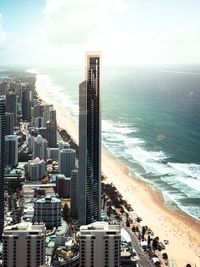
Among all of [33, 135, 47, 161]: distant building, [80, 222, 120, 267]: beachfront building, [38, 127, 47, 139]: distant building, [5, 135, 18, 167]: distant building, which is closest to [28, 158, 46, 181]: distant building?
[5, 135, 18, 167]: distant building

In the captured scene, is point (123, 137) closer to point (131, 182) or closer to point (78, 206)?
point (131, 182)

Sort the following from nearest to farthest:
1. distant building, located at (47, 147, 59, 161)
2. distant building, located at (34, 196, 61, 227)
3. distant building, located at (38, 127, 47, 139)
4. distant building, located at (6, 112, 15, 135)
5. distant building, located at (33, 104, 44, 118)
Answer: distant building, located at (34, 196, 61, 227)
distant building, located at (47, 147, 59, 161)
distant building, located at (6, 112, 15, 135)
distant building, located at (38, 127, 47, 139)
distant building, located at (33, 104, 44, 118)

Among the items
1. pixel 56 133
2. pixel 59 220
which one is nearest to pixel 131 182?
pixel 59 220

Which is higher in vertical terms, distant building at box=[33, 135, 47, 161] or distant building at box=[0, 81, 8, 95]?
distant building at box=[0, 81, 8, 95]

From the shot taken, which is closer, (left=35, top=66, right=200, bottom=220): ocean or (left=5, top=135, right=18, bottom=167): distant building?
(left=35, top=66, right=200, bottom=220): ocean

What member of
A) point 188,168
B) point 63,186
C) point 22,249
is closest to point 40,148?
point 63,186

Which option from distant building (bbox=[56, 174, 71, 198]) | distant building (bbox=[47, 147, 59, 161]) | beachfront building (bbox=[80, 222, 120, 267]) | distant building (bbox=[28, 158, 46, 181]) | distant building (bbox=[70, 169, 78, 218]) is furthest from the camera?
distant building (bbox=[47, 147, 59, 161])

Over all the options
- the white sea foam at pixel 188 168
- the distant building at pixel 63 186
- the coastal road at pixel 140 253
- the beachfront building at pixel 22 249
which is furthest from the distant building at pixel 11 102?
the beachfront building at pixel 22 249

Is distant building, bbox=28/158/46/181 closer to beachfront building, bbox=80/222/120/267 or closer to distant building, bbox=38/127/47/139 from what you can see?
distant building, bbox=38/127/47/139
